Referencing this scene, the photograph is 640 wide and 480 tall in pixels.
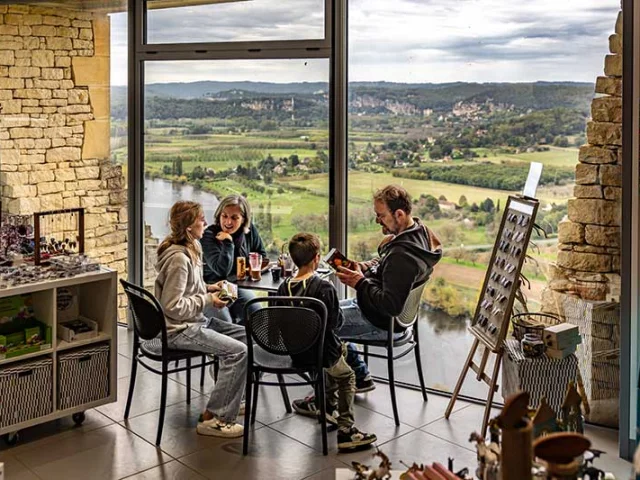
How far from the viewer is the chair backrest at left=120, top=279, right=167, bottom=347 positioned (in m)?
3.97

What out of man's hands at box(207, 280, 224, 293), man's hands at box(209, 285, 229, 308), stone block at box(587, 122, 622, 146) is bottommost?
man's hands at box(209, 285, 229, 308)

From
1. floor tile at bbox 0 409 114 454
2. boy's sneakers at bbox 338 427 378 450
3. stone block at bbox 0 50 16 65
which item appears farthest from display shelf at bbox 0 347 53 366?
stone block at bbox 0 50 16 65

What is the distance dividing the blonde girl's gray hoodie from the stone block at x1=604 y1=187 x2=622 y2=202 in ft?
7.20

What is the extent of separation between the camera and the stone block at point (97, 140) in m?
6.01

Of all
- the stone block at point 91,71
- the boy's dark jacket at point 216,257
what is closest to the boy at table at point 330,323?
the boy's dark jacket at point 216,257

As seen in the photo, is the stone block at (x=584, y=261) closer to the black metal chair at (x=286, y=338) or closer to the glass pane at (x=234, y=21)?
the black metal chair at (x=286, y=338)

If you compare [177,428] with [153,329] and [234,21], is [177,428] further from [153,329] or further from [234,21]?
[234,21]

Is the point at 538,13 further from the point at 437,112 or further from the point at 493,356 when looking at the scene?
the point at 493,356

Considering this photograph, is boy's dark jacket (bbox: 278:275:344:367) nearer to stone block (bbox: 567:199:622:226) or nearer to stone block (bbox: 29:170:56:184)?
stone block (bbox: 567:199:622:226)

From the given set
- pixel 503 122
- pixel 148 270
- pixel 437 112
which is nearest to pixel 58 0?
pixel 148 270

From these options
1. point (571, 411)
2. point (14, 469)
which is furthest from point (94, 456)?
point (571, 411)

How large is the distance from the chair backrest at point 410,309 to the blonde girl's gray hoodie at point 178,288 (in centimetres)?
109

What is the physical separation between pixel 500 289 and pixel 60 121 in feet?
11.8

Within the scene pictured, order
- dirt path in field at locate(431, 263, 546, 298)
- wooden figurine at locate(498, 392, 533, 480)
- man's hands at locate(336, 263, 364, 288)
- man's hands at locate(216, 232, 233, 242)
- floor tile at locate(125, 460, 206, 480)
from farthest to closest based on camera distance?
1. man's hands at locate(216, 232, 233, 242)
2. dirt path in field at locate(431, 263, 546, 298)
3. man's hands at locate(336, 263, 364, 288)
4. floor tile at locate(125, 460, 206, 480)
5. wooden figurine at locate(498, 392, 533, 480)
